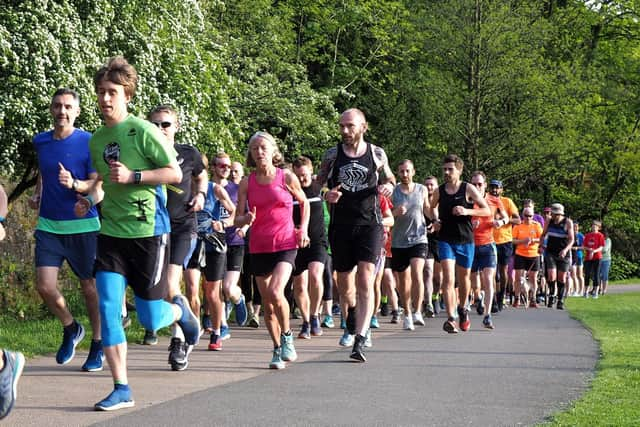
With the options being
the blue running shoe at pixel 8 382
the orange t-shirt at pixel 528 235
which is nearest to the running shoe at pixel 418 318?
the orange t-shirt at pixel 528 235

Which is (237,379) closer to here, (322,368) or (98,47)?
(322,368)

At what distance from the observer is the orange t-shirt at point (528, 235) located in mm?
22688

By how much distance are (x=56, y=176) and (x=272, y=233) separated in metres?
2.02

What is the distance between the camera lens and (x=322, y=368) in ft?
32.5

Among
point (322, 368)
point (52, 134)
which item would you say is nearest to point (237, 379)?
point (322, 368)

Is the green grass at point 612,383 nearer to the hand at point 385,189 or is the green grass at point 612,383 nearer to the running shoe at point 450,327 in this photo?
the running shoe at point 450,327

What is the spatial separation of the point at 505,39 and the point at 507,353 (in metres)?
27.3

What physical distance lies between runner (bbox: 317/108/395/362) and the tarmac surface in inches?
28.5

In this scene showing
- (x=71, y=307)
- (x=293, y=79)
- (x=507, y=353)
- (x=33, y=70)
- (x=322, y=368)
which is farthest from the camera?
(x=293, y=79)

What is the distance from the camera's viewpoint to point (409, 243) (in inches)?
589

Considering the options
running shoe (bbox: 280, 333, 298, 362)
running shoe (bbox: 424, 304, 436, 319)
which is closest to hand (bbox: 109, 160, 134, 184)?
running shoe (bbox: 280, 333, 298, 362)

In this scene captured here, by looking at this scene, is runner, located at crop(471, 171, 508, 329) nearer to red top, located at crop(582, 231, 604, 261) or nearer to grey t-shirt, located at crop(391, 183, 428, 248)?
grey t-shirt, located at crop(391, 183, 428, 248)

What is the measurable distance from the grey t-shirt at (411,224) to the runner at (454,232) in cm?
72

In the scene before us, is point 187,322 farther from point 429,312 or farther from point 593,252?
point 593,252
